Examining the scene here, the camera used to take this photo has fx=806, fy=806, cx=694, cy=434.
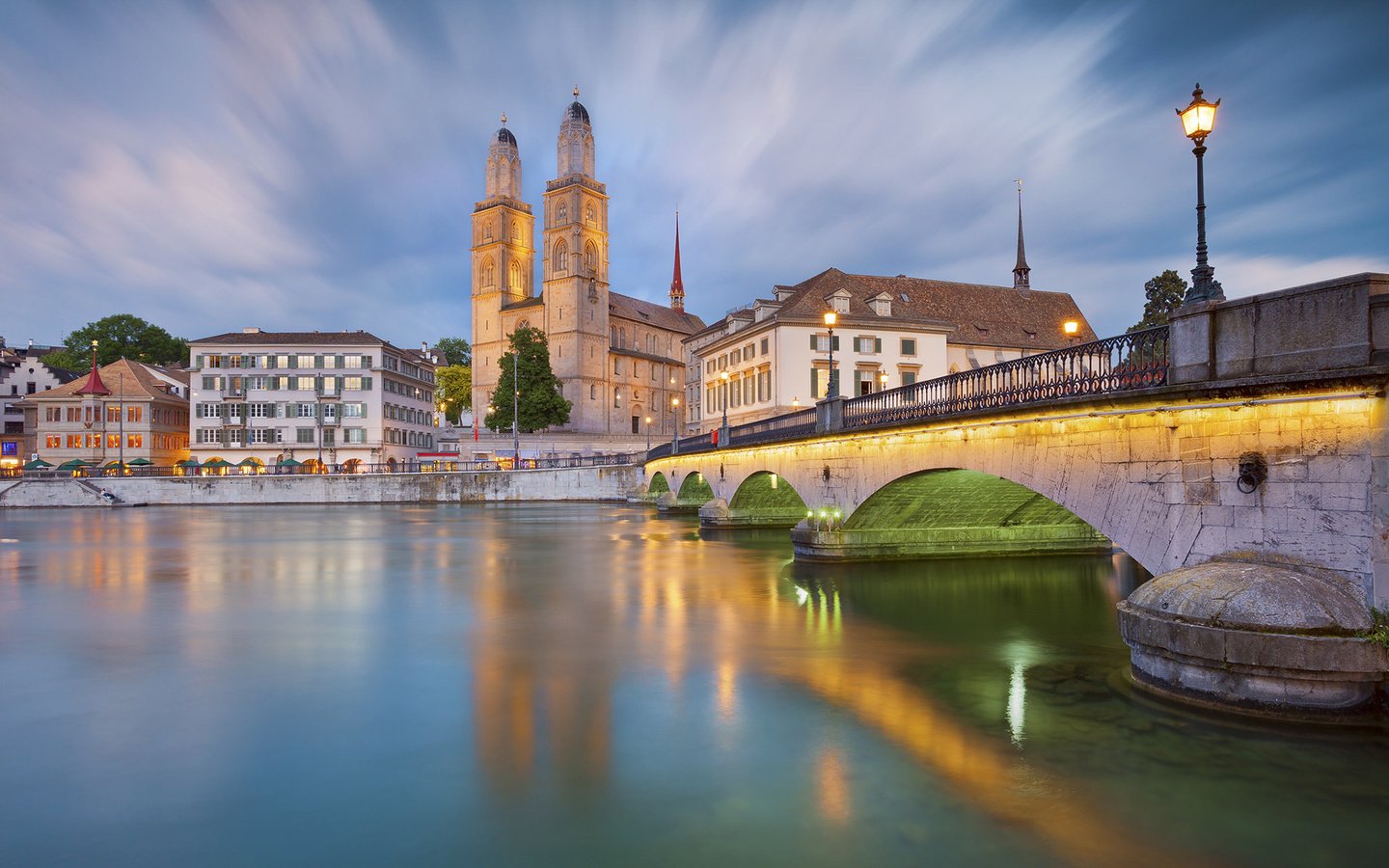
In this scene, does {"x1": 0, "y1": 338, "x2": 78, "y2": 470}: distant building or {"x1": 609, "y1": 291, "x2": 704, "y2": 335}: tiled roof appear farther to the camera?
{"x1": 609, "y1": 291, "x2": 704, "y2": 335}: tiled roof

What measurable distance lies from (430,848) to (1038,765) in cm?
628

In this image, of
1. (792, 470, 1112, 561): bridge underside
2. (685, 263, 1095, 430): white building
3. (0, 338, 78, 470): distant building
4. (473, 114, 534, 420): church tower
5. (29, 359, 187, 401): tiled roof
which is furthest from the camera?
(473, 114, 534, 420): church tower

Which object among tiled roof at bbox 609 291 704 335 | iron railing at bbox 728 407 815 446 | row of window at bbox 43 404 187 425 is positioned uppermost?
tiled roof at bbox 609 291 704 335

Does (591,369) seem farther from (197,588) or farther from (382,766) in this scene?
(382,766)

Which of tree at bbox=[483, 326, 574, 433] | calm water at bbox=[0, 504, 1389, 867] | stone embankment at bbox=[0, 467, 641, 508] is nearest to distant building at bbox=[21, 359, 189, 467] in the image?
stone embankment at bbox=[0, 467, 641, 508]

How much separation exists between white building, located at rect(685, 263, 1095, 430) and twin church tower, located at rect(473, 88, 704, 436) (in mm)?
39468

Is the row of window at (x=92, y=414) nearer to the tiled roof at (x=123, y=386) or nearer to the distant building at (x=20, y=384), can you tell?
the tiled roof at (x=123, y=386)

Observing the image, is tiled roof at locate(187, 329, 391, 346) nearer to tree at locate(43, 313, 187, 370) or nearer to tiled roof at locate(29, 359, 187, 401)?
tiled roof at locate(29, 359, 187, 401)

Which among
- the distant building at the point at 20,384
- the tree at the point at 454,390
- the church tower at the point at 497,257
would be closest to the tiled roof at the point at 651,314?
the church tower at the point at 497,257

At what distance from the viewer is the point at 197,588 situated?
22.6 m

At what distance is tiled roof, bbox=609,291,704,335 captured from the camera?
11306 centimetres

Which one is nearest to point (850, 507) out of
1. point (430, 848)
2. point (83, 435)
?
point (430, 848)

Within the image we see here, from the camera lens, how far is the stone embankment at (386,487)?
71.6m

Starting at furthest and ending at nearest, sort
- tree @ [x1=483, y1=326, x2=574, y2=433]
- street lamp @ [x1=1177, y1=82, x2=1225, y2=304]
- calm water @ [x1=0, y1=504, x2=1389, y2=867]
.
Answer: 1. tree @ [x1=483, y1=326, x2=574, y2=433]
2. street lamp @ [x1=1177, y1=82, x2=1225, y2=304]
3. calm water @ [x1=0, y1=504, x2=1389, y2=867]
